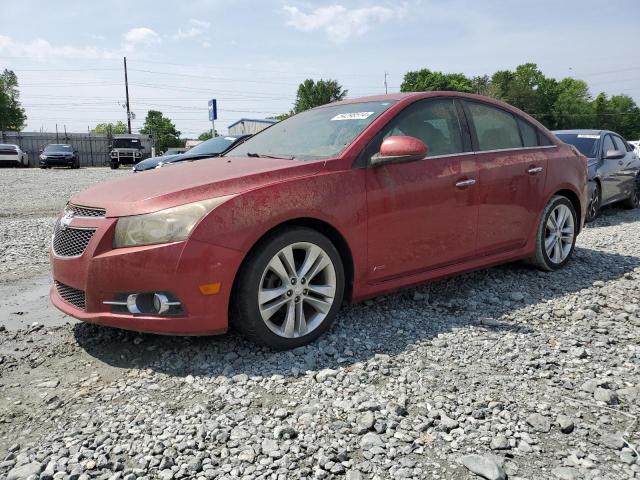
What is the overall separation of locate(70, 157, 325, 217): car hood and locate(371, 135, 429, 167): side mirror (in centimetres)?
41

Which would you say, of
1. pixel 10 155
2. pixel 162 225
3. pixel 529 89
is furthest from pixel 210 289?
pixel 529 89

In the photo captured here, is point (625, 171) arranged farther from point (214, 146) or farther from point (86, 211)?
point (86, 211)

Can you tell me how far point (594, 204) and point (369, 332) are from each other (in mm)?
6371

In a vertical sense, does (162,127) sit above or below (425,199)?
above

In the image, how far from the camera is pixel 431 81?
85.8 meters

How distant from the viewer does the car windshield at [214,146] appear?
11922mm

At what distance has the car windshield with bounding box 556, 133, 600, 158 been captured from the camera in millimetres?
8666

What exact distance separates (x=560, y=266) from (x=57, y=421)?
4.40 metres

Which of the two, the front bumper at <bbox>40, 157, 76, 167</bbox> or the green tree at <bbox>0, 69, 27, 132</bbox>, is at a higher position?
the green tree at <bbox>0, 69, 27, 132</bbox>

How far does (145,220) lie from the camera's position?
9.56ft

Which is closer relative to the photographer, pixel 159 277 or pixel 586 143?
pixel 159 277

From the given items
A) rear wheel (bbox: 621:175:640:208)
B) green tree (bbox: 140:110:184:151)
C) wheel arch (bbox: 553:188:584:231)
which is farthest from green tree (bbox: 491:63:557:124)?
wheel arch (bbox: 553:188:584:231)

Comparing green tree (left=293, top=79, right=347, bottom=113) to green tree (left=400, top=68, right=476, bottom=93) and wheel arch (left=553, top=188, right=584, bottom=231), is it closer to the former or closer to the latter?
green tree (left=400, top=68, right=476, bottom=93)

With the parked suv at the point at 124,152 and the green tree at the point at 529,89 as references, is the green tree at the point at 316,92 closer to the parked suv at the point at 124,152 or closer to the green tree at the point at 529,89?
the green tree at the point at 529,89
